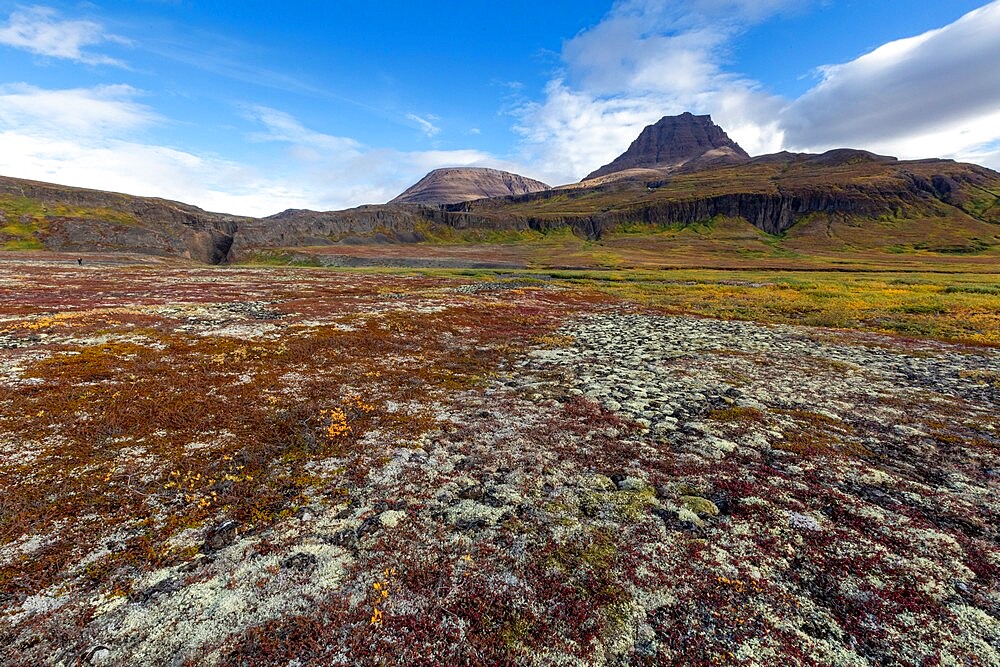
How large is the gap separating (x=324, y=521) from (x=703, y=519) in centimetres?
588

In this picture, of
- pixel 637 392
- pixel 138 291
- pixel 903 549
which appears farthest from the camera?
pixel 138 291

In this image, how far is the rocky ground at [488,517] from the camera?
14.6 ft

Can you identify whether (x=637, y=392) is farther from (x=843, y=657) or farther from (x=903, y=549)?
(x=843, y=657)

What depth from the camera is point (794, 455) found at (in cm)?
870

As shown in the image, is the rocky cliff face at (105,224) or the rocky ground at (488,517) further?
the rocky cliff face at (105,224)

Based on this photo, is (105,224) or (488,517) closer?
(488,517)

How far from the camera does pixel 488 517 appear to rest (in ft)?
21.6

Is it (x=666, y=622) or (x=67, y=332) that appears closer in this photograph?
(x=666, y=622)

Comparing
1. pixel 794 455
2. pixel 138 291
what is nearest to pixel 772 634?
pixel 794 455

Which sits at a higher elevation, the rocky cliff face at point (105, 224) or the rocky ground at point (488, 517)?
the rocky cliff face at point (105, 224)

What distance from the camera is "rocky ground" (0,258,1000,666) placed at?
175 inches

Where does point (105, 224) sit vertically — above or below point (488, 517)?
above

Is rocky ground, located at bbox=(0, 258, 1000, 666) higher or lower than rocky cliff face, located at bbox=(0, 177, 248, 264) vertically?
lower

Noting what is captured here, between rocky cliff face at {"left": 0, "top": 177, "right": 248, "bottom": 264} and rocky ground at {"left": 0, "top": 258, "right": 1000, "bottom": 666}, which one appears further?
rocky cliff face at {"left": 0, "top": 177, "right": 248, "bottom": 264}
